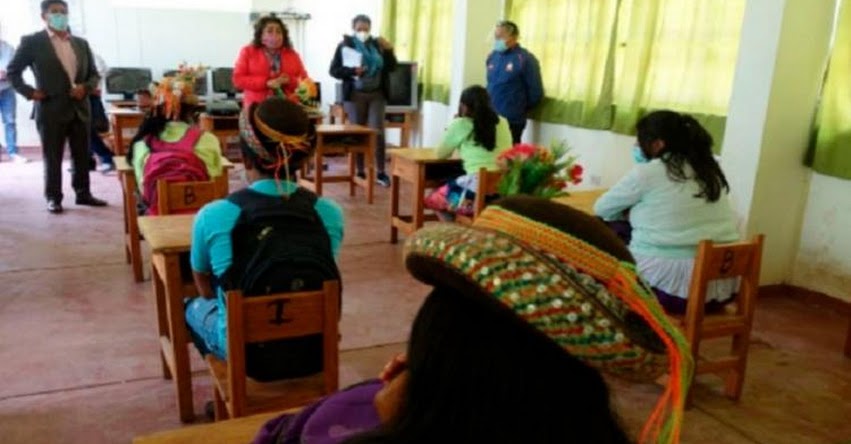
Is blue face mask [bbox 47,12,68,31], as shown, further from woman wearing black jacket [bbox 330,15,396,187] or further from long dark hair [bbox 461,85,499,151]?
long dark hair [bbox 461,85,499,151]

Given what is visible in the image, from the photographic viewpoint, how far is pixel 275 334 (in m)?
1.79

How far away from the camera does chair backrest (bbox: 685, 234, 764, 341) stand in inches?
95.2

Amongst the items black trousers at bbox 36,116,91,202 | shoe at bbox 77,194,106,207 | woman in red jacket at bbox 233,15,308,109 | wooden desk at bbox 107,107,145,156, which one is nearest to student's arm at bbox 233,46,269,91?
woman in red jacket at bbox 233,15,308,109

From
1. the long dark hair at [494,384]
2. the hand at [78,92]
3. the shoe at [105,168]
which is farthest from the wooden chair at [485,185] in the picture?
the shoe at [105,168]

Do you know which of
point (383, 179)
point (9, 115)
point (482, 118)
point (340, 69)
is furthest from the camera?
point (9, 115)

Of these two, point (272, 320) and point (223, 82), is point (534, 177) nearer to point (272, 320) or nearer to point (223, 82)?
point (272, 320)

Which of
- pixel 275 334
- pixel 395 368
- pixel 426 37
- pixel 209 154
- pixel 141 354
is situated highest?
pixel 426 37

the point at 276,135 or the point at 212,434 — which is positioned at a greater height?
the point at 276,135

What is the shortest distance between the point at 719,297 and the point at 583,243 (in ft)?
7.69

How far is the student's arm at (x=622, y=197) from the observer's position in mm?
2729

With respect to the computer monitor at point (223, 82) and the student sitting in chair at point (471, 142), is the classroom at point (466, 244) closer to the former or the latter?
the student sitting in chair at point (471, 142)

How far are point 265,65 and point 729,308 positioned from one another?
396cm

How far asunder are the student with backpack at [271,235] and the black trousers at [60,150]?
3695mm

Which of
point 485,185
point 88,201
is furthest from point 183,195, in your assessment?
point 88,201
